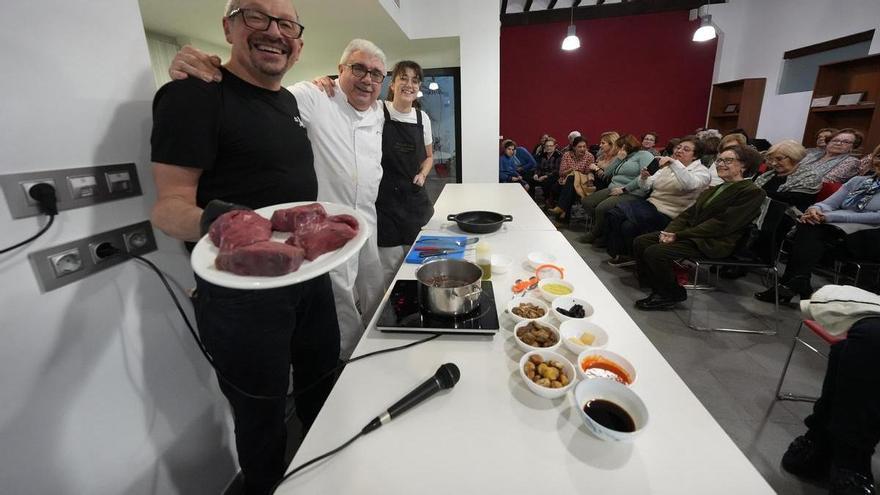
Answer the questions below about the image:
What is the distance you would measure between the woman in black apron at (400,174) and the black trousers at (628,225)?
87.9 inches

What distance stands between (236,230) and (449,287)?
21.8 inches

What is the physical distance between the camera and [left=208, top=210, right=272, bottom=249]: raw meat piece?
720mm

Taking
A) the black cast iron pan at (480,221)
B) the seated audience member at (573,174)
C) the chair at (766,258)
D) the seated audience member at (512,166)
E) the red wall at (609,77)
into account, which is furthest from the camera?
the red wall at (609,77)

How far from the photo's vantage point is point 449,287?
1046mm

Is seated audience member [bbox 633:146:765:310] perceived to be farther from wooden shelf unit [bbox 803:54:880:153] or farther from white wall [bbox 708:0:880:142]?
white wall [bbox 708:0:880:142]

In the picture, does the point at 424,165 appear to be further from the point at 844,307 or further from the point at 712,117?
the point at 712,117

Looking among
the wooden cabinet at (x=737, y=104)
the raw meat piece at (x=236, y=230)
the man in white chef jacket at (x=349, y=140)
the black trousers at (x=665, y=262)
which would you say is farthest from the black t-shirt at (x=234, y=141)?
the wooden cabinet at (x=737, y=104)

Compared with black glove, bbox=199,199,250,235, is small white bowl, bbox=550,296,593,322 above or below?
below

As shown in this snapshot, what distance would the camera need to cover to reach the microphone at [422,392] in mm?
743

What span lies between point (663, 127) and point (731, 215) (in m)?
5.76

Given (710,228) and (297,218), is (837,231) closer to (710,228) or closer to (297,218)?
(710,228)

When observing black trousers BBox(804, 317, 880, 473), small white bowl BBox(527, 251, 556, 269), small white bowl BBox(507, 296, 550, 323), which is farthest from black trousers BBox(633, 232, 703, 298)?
small white bowl BBox(507, 296, 550, 323)

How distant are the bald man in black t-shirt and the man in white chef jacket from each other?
33 cm

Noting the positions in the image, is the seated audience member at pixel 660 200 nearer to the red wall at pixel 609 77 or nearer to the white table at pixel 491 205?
the white table at pixel 491 205
